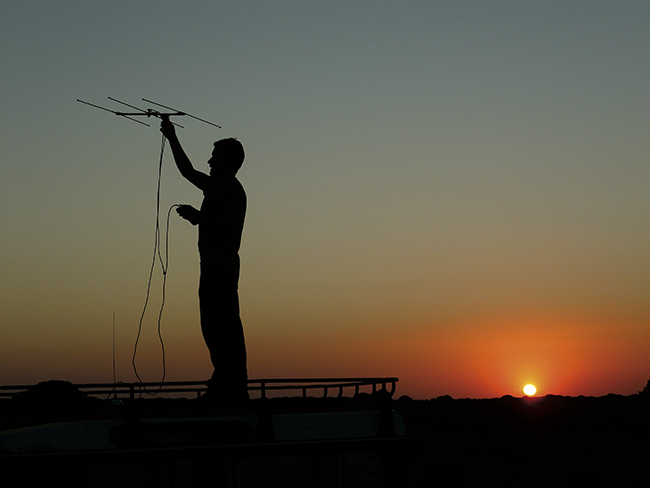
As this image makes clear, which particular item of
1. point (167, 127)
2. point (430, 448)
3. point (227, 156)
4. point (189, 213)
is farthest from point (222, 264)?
point (430, 448)

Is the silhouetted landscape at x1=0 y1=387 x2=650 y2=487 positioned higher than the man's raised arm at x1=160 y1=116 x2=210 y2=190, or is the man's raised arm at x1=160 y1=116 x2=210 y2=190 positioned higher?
the man's raised arm at x1=160 y1=116 x2=210 y2=190

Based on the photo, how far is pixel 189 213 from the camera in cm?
1128

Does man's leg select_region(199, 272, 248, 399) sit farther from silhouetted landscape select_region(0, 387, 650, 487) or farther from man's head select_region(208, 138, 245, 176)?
man's head select_region(208, 138, 245, 176)

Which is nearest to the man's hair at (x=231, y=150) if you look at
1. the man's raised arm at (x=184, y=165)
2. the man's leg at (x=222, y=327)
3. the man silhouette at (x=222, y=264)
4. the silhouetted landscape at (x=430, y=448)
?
the man silhouette at (x=222, y=264)

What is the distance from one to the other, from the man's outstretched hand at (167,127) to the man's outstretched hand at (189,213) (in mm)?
1242

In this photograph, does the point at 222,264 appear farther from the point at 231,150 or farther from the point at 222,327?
the point at 231,150

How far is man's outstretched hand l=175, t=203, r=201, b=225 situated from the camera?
1129 centimetres

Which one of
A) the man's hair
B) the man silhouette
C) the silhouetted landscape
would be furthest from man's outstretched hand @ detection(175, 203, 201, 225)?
the silhouetted landscape

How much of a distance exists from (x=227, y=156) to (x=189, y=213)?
1135mm

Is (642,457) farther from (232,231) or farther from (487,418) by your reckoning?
(232,231)

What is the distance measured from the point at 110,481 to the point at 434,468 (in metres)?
11.3

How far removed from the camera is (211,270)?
37.1 feet

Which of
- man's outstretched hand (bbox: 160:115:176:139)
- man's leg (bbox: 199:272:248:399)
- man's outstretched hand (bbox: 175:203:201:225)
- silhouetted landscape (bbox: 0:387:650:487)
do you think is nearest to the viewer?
silhouetted landscape (bbox: 0:387:650:487)

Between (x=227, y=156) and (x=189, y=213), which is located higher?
(x=227, y=156)
